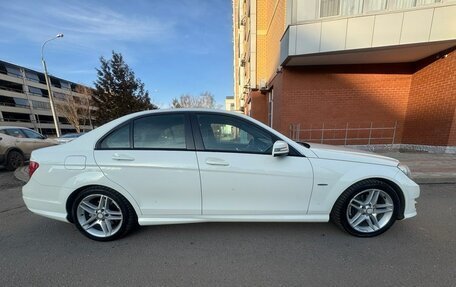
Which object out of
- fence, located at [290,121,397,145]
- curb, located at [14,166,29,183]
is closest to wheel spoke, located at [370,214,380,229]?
fence, located at [290,121,397,145]

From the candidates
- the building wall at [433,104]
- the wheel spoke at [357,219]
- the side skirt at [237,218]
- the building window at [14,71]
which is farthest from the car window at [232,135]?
the building window at [14,71]

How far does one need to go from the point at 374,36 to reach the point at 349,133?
12.2 ft

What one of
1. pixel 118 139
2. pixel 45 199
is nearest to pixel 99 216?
pixel 45 199

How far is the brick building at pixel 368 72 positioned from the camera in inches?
271

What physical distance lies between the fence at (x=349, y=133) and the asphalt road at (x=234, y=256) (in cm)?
615

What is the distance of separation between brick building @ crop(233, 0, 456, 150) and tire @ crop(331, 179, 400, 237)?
6.27 m

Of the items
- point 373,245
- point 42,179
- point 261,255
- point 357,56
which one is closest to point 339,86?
point 357,56

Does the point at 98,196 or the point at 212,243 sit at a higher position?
the point at 98,196

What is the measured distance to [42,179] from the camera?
8.75ft

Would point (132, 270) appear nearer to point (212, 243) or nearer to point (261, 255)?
point (212, 243)

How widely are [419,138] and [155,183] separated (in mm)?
9991

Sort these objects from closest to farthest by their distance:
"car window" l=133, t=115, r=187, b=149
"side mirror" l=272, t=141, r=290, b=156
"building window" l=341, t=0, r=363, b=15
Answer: "side mirror" l=272, t=141, r=290, b=156, "car window" l=133, t=115, r=187, b=149, "building window" l=341, t=0, r=363, b=15

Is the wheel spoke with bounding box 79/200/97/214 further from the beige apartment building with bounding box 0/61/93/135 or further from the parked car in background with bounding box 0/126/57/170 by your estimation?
the beige apartment building with bounding box 0/61/93/135

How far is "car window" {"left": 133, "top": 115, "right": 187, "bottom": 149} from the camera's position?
267 cm
